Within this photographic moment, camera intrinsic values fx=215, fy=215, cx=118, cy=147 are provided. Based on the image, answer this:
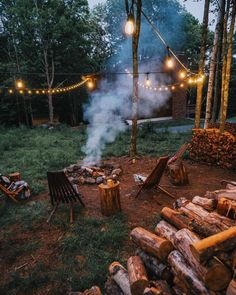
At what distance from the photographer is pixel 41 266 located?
11.1 feet

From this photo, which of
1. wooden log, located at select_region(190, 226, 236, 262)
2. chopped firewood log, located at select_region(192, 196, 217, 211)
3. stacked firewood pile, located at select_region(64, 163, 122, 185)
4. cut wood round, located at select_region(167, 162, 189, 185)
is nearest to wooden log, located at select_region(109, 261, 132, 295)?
wooden log, located at select_region(190, 226, 236, 262)

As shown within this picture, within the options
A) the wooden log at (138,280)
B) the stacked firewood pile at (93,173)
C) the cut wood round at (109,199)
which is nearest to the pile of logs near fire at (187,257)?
the wooden log at (138,280)

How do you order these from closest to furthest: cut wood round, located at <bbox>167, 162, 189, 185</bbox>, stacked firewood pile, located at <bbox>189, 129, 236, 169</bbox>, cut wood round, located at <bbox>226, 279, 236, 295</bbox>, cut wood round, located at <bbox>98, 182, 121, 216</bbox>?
cut wood round, located at <bbox>226, 279, 236, 295</bbox> → cut wood round, located at <bbox>98, 182, 121, 216</bbox> → cut wood round, located at <bbox>167, 162, 189, 185</bbox> → stacked firewood pile, located at <bbox>189, 129, 236, 169</bbox>

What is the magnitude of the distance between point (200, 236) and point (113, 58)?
1076 inches

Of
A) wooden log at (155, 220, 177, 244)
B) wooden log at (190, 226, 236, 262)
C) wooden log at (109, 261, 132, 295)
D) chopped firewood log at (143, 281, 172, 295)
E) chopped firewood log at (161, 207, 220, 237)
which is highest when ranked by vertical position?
wooden log at (190, 226, 236, 262)

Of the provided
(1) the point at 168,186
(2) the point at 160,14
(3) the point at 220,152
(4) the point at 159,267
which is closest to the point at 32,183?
(1) the point at 168,186

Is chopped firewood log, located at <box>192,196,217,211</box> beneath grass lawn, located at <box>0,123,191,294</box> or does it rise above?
above

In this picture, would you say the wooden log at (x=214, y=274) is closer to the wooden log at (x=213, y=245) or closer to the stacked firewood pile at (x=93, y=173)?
the wooden log at (x=213, y=245)

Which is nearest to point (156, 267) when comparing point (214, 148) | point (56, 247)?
point (56, 247)

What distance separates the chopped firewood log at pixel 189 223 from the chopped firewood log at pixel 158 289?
685 mm

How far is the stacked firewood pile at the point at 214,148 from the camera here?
23.6 feet

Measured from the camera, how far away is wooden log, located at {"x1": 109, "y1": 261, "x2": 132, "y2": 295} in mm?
2533

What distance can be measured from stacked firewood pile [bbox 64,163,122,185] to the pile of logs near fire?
3896 millimetres

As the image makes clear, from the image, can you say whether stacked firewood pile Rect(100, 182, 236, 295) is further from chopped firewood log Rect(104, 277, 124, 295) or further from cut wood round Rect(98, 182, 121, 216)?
cut wood round Rect(98, 182, 121, 216)
